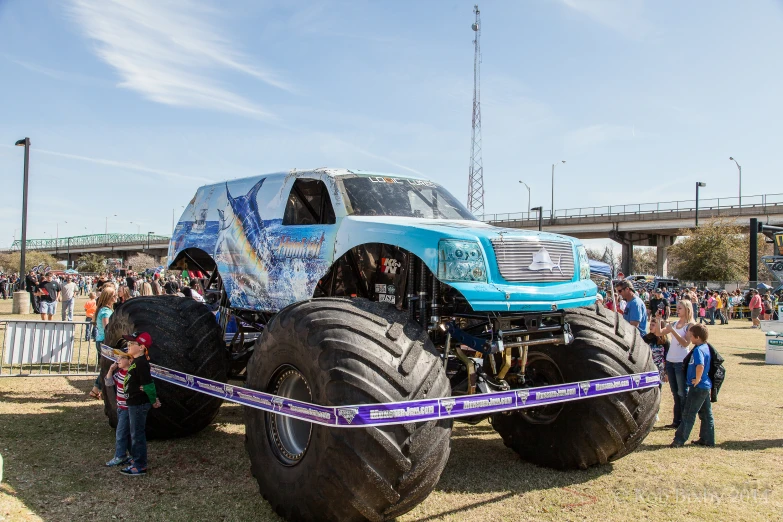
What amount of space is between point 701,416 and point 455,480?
11.4 feet

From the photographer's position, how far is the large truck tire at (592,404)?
5.61 meters

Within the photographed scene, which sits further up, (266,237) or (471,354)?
(266,237)

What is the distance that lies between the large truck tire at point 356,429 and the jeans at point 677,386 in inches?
198

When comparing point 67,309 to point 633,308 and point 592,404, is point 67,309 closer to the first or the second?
point 633,308

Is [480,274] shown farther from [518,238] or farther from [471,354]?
[471,354]

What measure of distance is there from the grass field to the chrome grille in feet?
6.03

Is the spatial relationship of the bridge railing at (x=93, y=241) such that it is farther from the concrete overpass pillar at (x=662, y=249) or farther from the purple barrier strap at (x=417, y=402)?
the purple barrier strap at (x=417, y=402)

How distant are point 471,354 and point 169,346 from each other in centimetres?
306

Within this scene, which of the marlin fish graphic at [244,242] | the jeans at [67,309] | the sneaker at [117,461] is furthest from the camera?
the jeans at [67,309]

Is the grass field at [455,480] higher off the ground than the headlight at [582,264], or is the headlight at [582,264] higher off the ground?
the headlight at [582,264]

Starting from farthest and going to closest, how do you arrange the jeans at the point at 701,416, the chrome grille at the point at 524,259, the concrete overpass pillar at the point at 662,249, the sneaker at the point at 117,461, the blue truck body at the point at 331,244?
the concrete overpass pillar at the point at 662,249 < the jeans at the point at 701,416 < the sneaker at the point at 117,461 < the chrome grille at the point at 524,259 < the blue truck body at the point at 331,244

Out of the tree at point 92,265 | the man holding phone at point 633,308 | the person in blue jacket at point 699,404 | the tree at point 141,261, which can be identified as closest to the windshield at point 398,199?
the person in blue jacket at point 699,404

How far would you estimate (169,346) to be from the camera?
6.44 metres

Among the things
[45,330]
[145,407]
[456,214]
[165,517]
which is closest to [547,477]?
[456,214]
